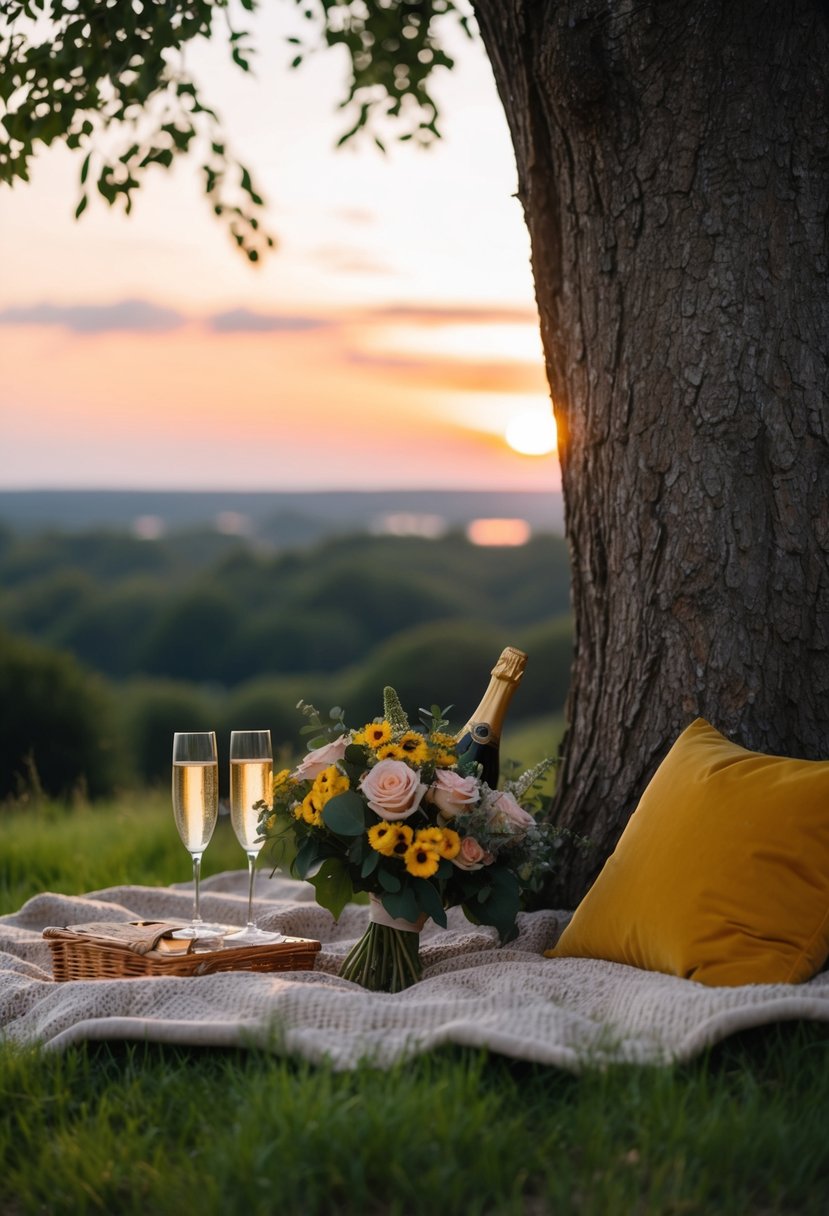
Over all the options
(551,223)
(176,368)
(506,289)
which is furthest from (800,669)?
(176,368)

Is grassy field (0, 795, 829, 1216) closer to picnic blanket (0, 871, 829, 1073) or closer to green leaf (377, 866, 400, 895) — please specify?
picnic blanket (0, 871, 829, 1073)

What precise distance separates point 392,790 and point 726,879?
29.5 inches

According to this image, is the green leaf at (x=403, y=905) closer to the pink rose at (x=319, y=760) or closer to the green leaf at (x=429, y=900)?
the green leaf at (x=429, y=900)

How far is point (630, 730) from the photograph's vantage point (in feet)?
11.6

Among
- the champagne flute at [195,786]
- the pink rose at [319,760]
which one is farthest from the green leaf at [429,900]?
Result: the champagne flute at [195,786]

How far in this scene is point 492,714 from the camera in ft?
11.2

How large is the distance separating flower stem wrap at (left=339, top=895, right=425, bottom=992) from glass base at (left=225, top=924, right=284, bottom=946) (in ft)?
0.72

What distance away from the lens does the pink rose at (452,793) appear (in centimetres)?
284

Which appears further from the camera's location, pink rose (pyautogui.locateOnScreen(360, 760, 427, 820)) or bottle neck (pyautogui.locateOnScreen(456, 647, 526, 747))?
bottle neck (pyautogui.locateOnScreen(456, 647, 526, 747))

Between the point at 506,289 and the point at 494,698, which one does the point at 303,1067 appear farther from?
the point at 506,289

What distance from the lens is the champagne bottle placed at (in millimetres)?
3375

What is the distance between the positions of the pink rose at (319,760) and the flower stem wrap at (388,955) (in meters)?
0.33

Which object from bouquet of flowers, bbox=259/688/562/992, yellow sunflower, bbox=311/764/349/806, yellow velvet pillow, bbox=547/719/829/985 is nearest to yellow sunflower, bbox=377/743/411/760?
bouquet of flowers, bbox=259/688/562/992

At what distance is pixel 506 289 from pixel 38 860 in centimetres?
644
